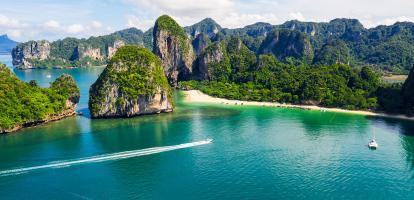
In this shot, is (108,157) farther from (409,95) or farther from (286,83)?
(286,83)

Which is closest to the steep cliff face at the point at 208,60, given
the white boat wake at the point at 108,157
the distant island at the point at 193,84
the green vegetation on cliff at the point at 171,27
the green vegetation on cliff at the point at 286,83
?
the distant island at the point at 193,84

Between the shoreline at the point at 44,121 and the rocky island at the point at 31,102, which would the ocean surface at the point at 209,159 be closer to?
the shoreline at the point at 44,121

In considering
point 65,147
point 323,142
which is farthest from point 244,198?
point 65,147

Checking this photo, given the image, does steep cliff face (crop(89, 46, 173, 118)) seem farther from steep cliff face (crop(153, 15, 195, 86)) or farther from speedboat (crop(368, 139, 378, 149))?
steep cliff face (crop(153, 15, 195, 86))

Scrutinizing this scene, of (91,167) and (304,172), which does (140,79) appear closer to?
(91,167)

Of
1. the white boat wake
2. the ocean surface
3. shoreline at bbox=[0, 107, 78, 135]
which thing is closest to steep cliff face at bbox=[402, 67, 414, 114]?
the ocean surface

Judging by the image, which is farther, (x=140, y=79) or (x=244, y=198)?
(x=140, y=79)
